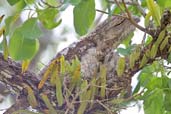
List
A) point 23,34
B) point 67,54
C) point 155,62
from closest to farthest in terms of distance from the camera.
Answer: point 23,34
point 155,62
point 67,54

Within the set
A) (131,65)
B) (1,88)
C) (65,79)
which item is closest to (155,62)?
(131,65)

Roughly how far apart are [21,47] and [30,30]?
0.12 feet

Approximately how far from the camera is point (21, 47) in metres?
0.61

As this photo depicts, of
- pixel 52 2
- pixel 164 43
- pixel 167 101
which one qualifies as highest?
pixel 52 2

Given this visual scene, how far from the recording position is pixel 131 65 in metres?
0.67

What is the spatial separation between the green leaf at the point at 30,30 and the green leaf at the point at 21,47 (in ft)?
0.04

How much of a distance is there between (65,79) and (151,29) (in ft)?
0.59

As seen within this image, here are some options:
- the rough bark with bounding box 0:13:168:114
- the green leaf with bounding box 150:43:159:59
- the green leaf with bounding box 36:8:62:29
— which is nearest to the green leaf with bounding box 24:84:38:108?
the rough bark with bounding box 0:13:168:114

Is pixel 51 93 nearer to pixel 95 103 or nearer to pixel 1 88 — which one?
pixel 95 103

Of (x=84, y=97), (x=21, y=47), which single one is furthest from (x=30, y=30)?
(x=84, y=97)

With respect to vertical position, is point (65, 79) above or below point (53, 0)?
below

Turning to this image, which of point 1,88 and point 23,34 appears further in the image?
point 1,88

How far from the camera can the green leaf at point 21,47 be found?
61cm

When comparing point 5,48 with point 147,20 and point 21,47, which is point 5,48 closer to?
point 21,47
